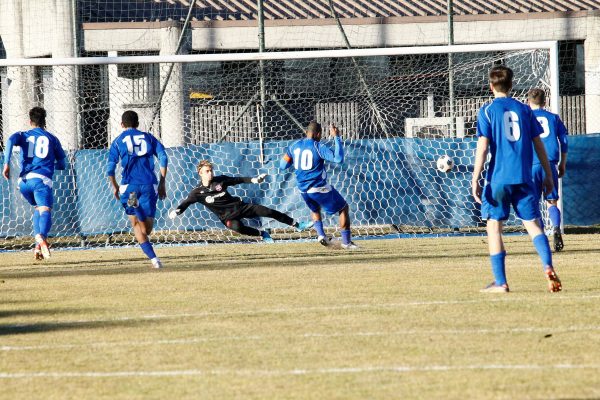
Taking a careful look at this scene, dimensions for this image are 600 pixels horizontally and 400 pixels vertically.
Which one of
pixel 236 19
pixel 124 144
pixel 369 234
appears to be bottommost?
pixel 369 234

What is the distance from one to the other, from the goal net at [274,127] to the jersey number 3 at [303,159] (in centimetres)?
193

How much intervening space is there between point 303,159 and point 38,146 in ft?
11.9

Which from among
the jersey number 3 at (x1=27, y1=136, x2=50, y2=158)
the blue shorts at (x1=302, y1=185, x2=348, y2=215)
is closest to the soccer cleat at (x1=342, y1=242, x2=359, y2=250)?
the blue shorts at (x1=302, y1=185, x2=348, y2=215)

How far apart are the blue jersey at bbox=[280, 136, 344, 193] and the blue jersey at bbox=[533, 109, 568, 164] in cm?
310

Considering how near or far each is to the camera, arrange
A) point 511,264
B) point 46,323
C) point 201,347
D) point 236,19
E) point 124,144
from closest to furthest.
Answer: point 201,347
point 46,323
point 511,264
point 124,144
point 236,19

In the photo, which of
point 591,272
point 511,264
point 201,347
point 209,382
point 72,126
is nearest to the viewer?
point 209,382

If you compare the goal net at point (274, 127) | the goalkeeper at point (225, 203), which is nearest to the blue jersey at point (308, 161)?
the goalkeeper at point (225, 203)

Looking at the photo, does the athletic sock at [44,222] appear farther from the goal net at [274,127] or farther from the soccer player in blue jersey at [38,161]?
the goal net at [274,127]

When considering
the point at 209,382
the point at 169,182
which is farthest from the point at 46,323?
the point at 169,182

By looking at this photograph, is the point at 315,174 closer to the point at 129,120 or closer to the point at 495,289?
the point at 129,120

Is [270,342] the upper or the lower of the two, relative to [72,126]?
lower

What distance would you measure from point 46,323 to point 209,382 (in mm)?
3040

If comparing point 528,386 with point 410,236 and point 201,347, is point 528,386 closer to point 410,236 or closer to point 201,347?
point 201,347

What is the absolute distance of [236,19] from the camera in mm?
26219
